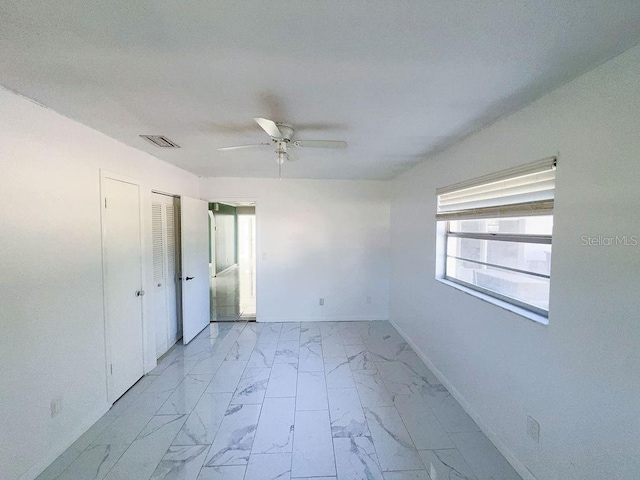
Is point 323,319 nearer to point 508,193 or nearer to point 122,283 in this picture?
point 122,283

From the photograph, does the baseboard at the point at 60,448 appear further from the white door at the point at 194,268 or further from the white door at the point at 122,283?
the white door at the point at 194,268

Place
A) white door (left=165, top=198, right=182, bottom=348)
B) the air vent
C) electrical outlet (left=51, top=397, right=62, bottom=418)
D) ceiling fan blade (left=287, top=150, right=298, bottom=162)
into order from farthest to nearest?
white door (left=165, top=198, right=182, bottom=348) → ceiling fan blade (left=287, top=150, right=298, bottom=162) → the air vent → electrical outlet (left=51, top=397, right=62, bottom=418)

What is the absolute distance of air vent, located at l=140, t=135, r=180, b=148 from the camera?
2.18 meters

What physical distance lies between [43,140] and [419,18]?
91.0 inches

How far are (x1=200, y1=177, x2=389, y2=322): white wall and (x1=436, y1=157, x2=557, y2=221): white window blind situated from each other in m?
1.82

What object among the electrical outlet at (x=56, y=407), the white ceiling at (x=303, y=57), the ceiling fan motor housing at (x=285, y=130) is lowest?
the electrical outlet at (x=56, y=407)

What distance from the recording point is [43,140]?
1.62 meters

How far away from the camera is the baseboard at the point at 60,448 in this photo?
1.54m

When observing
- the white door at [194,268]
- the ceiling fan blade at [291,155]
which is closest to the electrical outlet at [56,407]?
the white door at [194,268]

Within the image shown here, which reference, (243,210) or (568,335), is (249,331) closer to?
(568,335)

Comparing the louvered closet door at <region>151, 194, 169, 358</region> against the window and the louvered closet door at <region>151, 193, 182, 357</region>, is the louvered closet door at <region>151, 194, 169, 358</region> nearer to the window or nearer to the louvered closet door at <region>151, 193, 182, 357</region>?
the louvered closet door at <region>151, 193, 182, 357</region>

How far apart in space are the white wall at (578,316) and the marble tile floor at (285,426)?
1.52 ft

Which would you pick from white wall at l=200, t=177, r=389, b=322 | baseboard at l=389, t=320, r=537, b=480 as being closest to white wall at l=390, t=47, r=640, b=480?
baseboard at l=389, t=320, r=537, b=480

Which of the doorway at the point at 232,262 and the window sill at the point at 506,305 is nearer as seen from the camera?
the window sill at the point at 506,305
